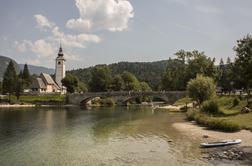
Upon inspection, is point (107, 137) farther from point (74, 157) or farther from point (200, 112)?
point (200, 112)

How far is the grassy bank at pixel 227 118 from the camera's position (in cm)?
4237

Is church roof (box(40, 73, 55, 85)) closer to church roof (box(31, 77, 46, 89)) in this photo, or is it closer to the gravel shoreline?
church roof (box(31, 77, 46, 89))

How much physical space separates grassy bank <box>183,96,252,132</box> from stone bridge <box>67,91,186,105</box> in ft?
121

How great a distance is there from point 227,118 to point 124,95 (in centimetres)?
7141

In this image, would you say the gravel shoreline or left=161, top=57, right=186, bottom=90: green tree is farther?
left=161, top=57, right=186, bottom=90: green tree

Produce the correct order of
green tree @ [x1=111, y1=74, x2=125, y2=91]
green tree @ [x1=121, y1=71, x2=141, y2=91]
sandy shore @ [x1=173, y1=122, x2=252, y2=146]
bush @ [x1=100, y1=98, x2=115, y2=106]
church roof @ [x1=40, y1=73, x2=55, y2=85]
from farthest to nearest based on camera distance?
church roof @ [x1=40, y1=73, x2=55, y2=85], green tree @ [x1=121, y1=71, x2=141, y2=91], green tree @ [x1=111, y1=74, x2=125, y2=91], bush @ [x1=100, y1=98, x2=115, y2=106], sandy shore @ [x1=173, y1=122, x2=252, y2=146]

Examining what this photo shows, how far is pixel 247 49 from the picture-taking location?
2245 inches

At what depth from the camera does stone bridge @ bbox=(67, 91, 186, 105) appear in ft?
353

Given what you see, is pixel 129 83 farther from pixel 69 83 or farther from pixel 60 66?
pixel 60 66

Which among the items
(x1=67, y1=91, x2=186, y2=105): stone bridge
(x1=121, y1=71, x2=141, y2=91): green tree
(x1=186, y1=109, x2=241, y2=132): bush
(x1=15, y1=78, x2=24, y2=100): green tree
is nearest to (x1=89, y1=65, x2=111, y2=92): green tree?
(x1=121, y1=71, x2=141, y2=91): green tree

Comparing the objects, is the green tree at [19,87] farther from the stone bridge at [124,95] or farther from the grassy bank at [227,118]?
the grassy bank at [227,118]

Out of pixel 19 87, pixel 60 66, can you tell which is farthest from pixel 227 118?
pixel 60 66

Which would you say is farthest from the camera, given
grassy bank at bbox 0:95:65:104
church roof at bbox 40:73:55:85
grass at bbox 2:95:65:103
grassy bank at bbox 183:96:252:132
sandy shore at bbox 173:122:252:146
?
church roof at bbox 40:73:55:85

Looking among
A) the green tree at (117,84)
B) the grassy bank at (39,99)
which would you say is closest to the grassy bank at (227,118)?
the grassy bank at (39,99)
